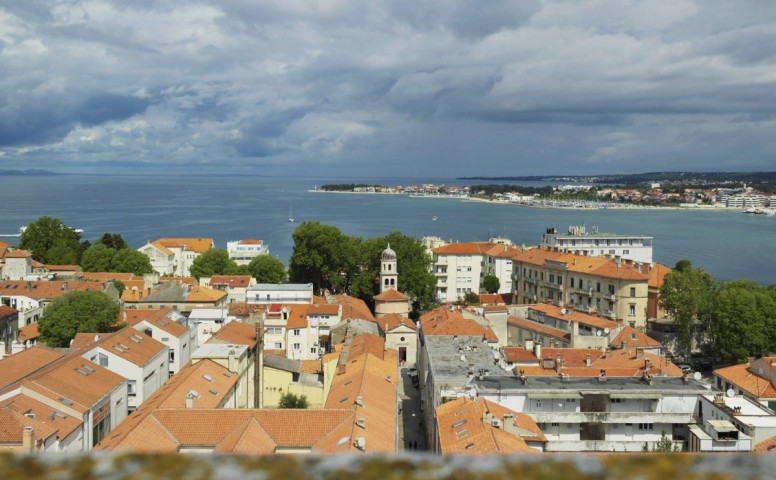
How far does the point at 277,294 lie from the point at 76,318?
12306 mm

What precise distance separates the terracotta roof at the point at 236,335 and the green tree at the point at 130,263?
2689 centimetres

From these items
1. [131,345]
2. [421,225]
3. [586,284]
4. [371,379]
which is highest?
[131,345]

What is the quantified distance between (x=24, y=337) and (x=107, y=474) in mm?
35191

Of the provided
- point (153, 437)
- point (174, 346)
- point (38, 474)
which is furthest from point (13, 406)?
point (38, 474)

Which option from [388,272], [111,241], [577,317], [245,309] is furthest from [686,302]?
[111,241]

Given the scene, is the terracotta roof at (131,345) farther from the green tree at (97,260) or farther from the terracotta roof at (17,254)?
the green tree at (97,260)

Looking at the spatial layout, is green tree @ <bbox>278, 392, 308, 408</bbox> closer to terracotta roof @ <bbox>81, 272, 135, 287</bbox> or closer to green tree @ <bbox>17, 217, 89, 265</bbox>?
terracotta roof @ <bbox>81, 272, 135, 287</bbox>

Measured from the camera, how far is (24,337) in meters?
32.9

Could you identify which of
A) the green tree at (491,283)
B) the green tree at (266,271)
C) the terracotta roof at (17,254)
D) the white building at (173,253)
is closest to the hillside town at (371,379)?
the terracotta roof at (17,254)

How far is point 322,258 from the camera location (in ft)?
170

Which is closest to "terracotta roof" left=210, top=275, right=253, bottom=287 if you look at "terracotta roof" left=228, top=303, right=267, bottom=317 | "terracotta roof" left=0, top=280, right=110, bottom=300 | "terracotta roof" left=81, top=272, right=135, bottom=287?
"terracotta roof" left=81, top=272, right=135, bottom=287

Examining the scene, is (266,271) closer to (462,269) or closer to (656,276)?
(462,269)

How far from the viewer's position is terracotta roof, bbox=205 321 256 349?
26.0 meters

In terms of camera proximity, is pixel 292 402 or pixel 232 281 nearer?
pixel 292 402
